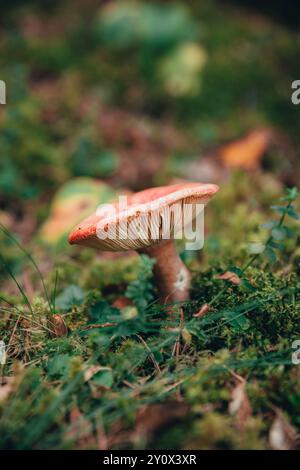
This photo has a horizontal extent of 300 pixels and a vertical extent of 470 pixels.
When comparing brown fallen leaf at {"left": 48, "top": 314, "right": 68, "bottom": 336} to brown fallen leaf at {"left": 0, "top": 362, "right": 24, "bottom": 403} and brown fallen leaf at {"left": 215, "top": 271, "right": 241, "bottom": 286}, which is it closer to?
brown fallen leaf at {"left": 0, "top": 362, "right": 24, "bottom": 403}

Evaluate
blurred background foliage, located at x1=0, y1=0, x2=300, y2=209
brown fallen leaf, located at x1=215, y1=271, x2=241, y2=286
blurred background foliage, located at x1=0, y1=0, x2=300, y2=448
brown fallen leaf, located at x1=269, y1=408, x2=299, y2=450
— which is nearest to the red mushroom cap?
blurred background foliage, located at x1=0, y1=0, x2=300, y2=448

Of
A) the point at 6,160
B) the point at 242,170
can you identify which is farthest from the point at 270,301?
the point at 6,160

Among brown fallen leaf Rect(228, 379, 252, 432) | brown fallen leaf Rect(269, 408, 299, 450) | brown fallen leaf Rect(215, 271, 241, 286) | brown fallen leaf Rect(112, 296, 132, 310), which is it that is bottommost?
brown fallen leaf Rect(269, 408, 299, 450)

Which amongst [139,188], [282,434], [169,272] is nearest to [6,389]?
[169,272]

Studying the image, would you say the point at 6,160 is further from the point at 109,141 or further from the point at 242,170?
the point at 242,170

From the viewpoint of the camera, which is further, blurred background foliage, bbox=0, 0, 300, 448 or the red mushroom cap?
the red mushroom cap

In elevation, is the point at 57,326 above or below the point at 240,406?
above

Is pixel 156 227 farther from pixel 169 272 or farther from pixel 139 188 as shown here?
pixel 139 188

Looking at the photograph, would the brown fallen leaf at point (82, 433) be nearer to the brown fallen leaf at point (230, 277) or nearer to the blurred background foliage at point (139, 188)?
the blurred background foliage at point (139, 188)
